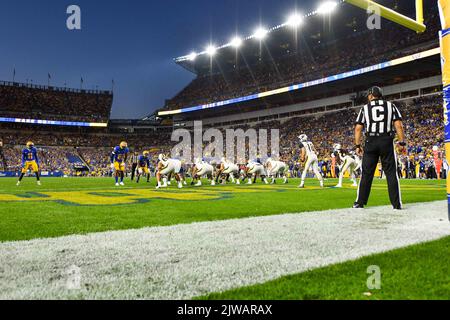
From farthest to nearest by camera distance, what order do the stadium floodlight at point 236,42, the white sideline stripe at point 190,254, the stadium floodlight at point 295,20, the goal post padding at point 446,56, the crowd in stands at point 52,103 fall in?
1. the crowd in stands at point 52,103
2. the stadium floodlight at point 236,42
3. the stadium floodlight at point 295,20
4. the goal post padding at point 446,56
5. the white sideline stripe at point 190,254

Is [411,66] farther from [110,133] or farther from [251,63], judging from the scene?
[110,133]

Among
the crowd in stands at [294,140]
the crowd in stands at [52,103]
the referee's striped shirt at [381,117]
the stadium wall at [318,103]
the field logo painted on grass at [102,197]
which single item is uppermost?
the crowd in stands at [52,103]

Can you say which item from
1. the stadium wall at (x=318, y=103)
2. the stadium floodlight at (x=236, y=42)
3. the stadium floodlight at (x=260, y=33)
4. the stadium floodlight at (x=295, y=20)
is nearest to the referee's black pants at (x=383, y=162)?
the stadium wall at (x=318, y=103)

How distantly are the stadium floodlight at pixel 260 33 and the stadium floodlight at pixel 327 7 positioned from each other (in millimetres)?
7636

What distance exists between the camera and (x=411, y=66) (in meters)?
32.5

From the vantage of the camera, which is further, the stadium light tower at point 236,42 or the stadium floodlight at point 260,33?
the stadium light tower at point 236,42

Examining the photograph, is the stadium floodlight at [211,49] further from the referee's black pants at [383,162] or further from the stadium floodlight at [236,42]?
the referee's black pants at [383,162]

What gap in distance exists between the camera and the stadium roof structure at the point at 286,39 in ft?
129

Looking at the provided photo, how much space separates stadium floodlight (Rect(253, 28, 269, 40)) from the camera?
145 feet

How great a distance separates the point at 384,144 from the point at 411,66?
31.9 meters

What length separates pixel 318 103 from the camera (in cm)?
4275

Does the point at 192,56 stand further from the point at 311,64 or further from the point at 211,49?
the point at 311,64

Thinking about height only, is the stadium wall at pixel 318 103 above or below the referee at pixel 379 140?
above

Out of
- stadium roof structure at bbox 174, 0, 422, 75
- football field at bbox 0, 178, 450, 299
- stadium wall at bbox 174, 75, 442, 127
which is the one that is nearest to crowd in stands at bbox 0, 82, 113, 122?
stadium wall at bbox 174, 75, 442, 127
